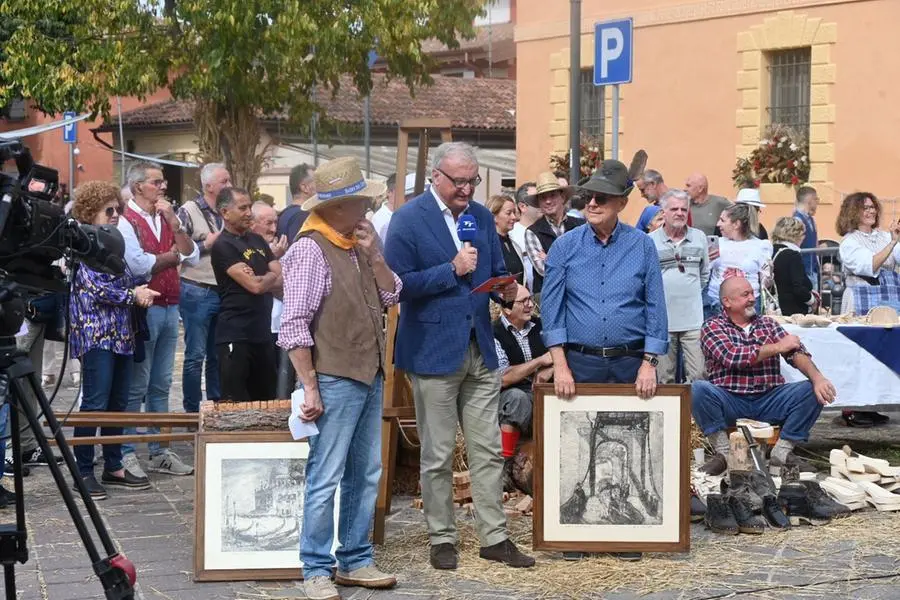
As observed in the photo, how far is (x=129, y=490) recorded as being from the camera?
905 cm

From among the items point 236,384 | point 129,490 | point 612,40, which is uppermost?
point 612,40

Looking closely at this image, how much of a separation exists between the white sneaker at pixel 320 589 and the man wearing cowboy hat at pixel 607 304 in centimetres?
160

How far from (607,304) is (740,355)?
1.82 metres

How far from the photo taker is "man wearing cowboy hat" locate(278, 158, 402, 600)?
251 inches

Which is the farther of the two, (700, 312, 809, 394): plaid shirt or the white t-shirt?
the white t-shirt

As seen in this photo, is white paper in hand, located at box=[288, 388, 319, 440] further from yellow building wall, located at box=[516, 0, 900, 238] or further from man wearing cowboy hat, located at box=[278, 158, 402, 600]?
yellow building wall, located at box=[516, 0, 900, 238]

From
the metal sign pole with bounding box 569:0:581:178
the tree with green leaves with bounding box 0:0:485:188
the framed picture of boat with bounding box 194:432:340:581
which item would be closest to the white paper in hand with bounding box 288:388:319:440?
the framed picture of boat with bounding box 194:432:340:581

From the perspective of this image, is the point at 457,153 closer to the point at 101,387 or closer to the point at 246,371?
the point at 246,371

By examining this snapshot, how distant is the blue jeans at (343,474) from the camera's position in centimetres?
643

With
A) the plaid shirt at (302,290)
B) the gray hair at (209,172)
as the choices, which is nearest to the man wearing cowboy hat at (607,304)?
the plaid shirt at (302,290)

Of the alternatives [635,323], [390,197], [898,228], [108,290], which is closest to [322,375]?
[635,323]

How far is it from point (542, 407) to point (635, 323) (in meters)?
0.64

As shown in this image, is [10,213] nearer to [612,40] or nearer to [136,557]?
[136,557]

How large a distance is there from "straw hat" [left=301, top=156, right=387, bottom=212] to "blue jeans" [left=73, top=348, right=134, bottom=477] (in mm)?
2711
